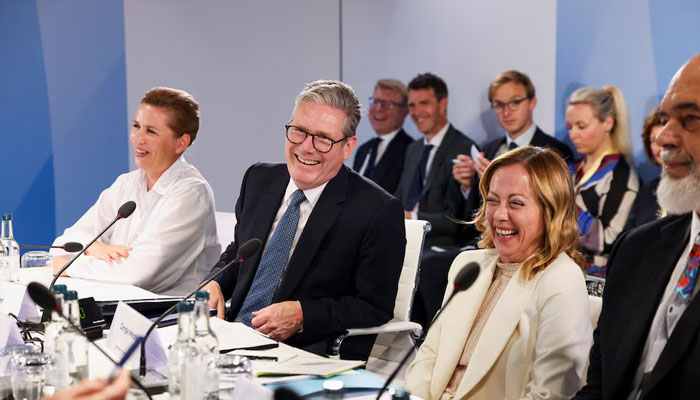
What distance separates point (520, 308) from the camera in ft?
6.95

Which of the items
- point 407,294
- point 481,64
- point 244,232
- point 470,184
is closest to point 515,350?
point 407,294

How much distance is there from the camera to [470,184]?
5.55 m

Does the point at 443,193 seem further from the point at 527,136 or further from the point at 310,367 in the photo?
the point at 310,367

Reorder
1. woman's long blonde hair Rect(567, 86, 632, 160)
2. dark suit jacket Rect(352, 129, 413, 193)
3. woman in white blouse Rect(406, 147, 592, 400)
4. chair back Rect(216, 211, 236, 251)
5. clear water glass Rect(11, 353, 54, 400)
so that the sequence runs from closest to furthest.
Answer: clear water glass Rect(11, 353, 54, 400), woman in white blouse Rect(406, 147, 592, 400), chair back Rect(216, 211, 236, 251), woman's long blonde hair Rect(567, 86, 632, 160), dark suit jacket Rect(352, 129, 413, 193)

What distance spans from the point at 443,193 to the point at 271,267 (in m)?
3.19

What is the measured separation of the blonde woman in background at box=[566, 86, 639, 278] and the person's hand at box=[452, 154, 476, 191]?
74cm

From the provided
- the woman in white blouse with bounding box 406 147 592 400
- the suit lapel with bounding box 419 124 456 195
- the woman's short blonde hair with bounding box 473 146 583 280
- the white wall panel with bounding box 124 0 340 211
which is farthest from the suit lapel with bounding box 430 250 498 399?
the white wall panel with bounding box 124 0 340 211

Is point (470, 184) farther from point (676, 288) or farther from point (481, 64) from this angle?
point (676, 288)

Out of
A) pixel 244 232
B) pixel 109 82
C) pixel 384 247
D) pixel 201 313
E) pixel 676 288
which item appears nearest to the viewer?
pixel 201 313

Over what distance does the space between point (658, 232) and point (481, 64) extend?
4.37 metres

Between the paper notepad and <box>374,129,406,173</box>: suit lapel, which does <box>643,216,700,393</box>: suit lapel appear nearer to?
the paper notepad

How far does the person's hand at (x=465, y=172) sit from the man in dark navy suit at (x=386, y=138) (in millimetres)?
852

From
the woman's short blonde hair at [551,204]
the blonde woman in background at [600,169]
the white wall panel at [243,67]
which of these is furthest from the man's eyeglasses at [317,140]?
the white wall panel at [243,67]

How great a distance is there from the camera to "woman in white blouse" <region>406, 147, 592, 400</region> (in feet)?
6.69
